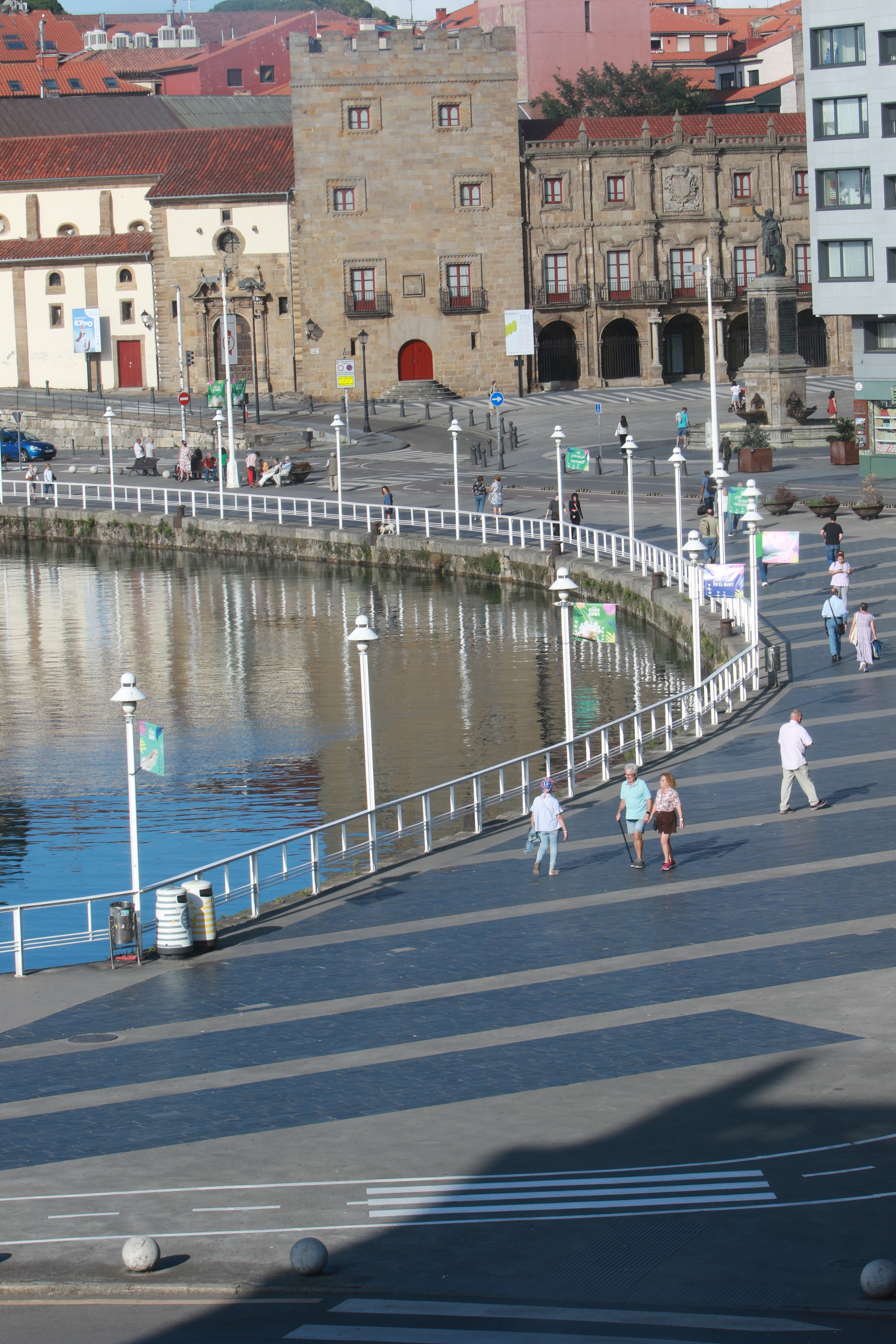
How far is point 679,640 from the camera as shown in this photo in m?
39.6

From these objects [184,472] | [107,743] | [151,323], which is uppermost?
[151,323]

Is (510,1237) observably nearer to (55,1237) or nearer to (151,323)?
(55,1237)

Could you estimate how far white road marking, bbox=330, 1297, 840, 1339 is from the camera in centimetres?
973

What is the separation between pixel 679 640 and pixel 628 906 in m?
20.6

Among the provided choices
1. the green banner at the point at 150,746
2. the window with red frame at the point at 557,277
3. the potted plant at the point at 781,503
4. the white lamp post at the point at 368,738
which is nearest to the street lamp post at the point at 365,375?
the window with red frame at the point at 557,277

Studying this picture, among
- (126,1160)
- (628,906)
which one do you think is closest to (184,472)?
(628,906)

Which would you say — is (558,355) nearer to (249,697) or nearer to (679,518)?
(679,518)

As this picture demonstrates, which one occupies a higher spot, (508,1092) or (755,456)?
(755,456)

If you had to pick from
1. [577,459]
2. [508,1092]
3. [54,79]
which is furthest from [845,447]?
[54,79]

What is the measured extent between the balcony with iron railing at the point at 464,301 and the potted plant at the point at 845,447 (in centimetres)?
2615

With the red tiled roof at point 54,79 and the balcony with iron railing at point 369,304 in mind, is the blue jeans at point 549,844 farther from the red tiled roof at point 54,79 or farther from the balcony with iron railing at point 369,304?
the red tiled roof at point 54,79

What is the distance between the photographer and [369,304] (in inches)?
3177

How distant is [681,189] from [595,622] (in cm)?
6129

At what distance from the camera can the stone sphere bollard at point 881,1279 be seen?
977 cm
